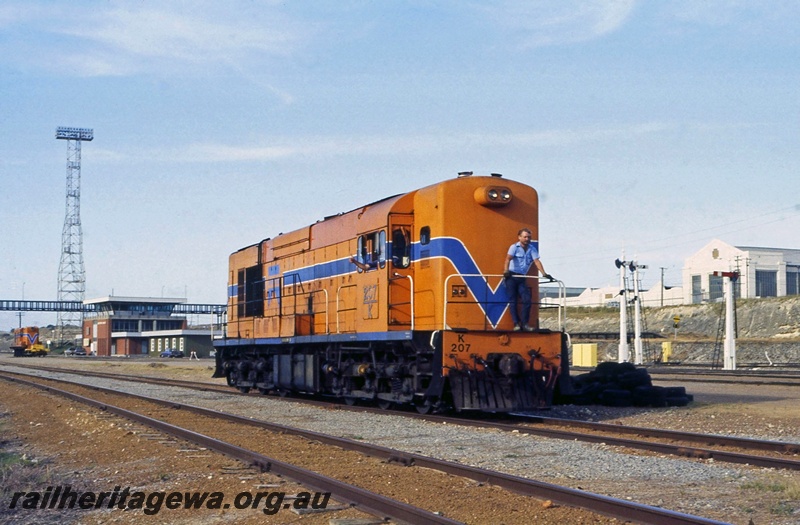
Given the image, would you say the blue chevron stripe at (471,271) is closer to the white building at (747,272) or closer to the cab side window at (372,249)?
the cab side window at (372,249)

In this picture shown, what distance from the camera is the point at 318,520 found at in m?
6.46

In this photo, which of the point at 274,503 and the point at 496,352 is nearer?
the point at 274,503

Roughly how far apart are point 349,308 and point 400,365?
227 centimetres

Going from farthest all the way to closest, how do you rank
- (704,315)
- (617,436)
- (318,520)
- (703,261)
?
1. (703,261)
2. (704,315)
3. (617,436)
4. (318,520)

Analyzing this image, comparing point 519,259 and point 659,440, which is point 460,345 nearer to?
point 519,259

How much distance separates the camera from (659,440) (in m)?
11.1

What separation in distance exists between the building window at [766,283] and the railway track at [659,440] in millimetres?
70832

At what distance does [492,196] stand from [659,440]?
5.05 meters

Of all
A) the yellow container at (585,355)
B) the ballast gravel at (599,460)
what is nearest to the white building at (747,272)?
the yellow container at (585,355)

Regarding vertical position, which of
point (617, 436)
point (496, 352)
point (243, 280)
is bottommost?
point (617, 436)

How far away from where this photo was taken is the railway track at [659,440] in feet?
30.3

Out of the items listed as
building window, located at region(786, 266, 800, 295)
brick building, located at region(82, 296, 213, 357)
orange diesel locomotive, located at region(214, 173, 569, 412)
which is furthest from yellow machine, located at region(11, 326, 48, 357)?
orange diesel locomotive, located at region(214, 173, 569, 412)

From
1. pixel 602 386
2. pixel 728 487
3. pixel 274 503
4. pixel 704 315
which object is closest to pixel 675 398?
pixel 602 386

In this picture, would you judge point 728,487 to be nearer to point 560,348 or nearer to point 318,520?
point 318,520
